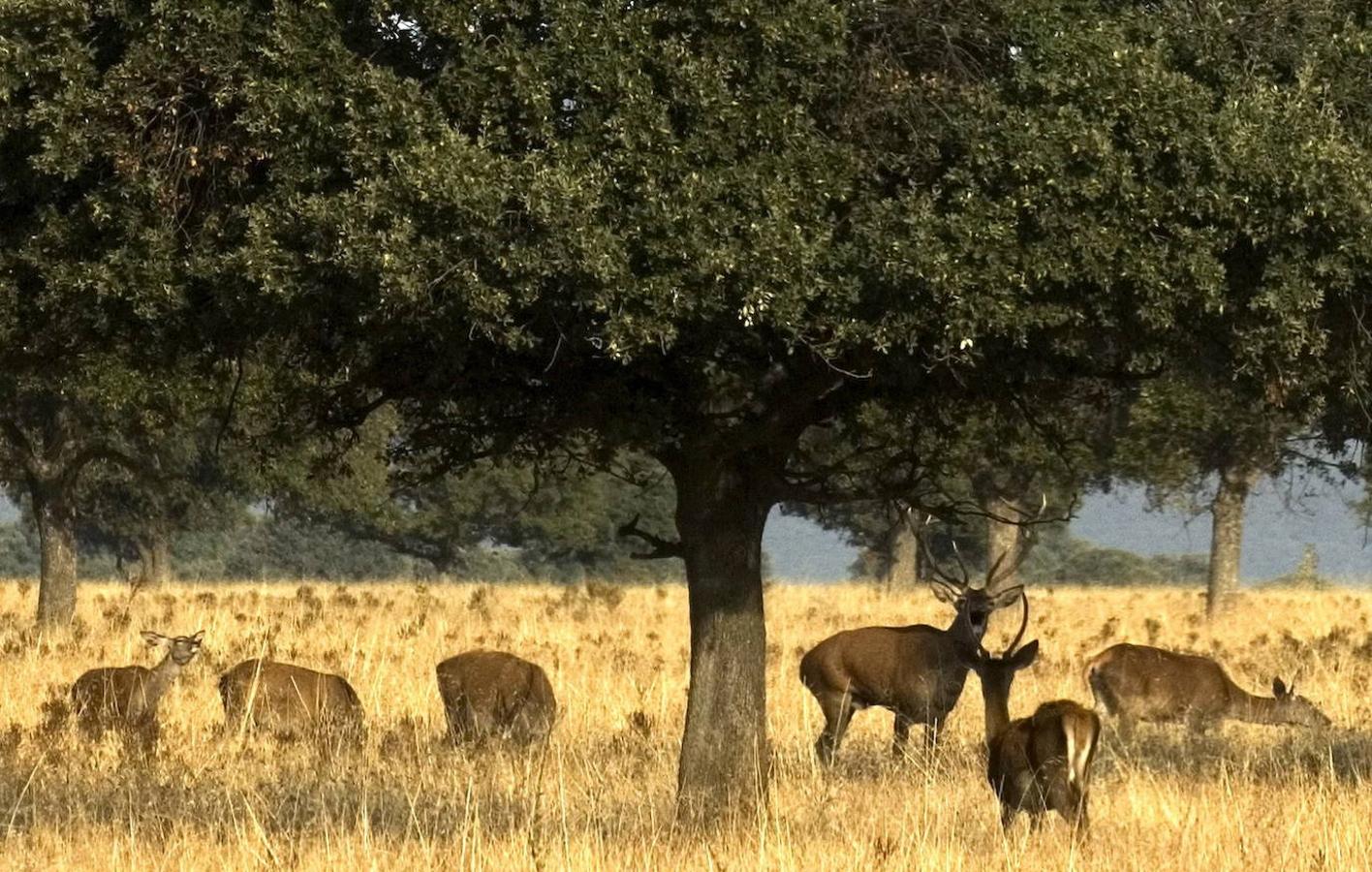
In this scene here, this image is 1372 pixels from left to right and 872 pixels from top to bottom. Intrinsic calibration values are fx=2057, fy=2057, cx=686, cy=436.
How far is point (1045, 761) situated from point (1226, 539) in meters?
28.0

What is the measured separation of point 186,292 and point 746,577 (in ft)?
12.4

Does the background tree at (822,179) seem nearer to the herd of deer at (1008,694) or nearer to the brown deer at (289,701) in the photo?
the herd of deer at (1008,694)

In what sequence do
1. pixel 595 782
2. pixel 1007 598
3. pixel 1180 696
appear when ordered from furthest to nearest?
pixel 1180 696 → pixel 1007 598 → pixel 595 782

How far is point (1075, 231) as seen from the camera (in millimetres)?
9047

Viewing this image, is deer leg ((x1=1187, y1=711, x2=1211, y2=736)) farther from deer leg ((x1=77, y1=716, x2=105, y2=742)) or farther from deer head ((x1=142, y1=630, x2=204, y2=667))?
deer leg ((x1=77, y1=716, x2=105, y2=742))

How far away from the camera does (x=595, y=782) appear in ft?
44.4

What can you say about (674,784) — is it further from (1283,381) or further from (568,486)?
(568,486)

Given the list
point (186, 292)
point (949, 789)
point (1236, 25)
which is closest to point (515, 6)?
point (186, 292)

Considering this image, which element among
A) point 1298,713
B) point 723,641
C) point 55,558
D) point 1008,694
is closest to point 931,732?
point 1298,713

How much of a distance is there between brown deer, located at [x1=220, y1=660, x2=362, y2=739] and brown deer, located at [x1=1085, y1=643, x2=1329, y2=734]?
20.5 ft

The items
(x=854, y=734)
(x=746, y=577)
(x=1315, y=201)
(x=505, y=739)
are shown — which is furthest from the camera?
(x=854, y=734)

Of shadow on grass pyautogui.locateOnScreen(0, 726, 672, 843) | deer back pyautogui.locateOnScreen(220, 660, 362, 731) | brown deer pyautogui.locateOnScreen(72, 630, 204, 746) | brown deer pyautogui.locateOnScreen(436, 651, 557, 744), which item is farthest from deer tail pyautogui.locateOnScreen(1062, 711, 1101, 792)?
brown deer pyautogui.locateOnScreen(72, 630, 204, 746)

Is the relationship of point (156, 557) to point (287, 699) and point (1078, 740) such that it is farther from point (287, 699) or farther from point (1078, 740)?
point (1078, 740)

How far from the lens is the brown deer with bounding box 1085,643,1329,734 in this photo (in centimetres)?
1689
